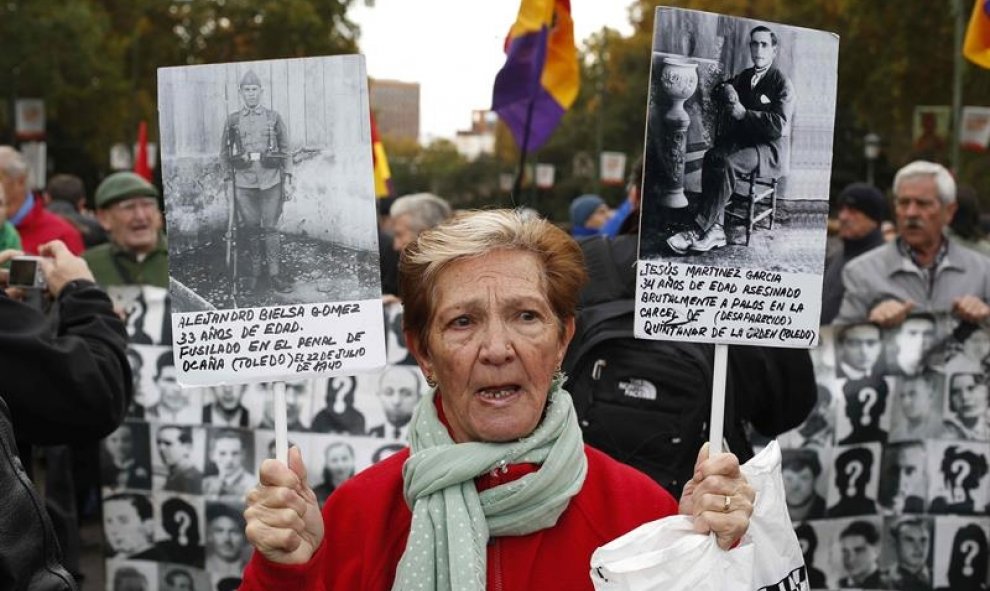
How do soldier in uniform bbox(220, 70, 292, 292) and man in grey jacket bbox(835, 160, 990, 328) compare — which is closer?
soldier in uniform bbox(220, 70, 292, 292)

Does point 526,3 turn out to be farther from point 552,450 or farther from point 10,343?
point 552,450

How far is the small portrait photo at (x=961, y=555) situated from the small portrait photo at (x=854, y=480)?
12.5 inches

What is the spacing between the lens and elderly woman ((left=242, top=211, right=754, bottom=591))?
2.63 m

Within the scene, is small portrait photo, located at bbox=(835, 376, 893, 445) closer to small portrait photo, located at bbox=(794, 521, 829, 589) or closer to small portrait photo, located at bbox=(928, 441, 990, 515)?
small portrait photo, located at bbox=(928, 441, 990, 515)

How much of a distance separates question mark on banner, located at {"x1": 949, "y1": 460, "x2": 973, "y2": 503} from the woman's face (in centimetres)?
364

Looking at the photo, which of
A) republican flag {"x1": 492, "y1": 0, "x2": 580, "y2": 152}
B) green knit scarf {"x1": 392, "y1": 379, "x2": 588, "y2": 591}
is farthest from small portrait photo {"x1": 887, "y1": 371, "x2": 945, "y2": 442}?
green knit scarf {"x1": 392, "y1": 379, "x2": 588, "y2": 591}

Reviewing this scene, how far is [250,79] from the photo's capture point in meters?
2.67

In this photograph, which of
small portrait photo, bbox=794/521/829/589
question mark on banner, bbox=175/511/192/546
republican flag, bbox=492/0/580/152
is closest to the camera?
small portrait photo, bbox=794/521/829/589

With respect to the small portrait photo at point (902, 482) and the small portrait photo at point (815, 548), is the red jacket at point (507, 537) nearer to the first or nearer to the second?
the small portrait photo at point (815, 548)

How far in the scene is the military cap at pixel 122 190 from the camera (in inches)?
289


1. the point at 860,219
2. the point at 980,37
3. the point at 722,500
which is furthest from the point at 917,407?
the point at 722,500

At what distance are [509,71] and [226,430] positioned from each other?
2.95 m

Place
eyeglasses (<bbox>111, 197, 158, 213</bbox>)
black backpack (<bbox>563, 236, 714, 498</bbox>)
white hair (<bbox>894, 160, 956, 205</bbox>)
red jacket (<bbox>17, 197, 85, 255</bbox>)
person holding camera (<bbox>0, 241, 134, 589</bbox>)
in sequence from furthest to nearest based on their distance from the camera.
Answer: red jacket (<bbox>17, 197, 85, 255</bbox>), eyeglasses (<bbox>111, 197, 158, 213</bbox>), white hair (<bbox>894, 160, 956, 205</bbox>), black backpack (<bbox>563, 236, 714, 498</bbox>), person holding camera (<bbox>0, 241, 134, 589</bbox>)

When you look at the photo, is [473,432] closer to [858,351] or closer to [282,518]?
[282,518]
